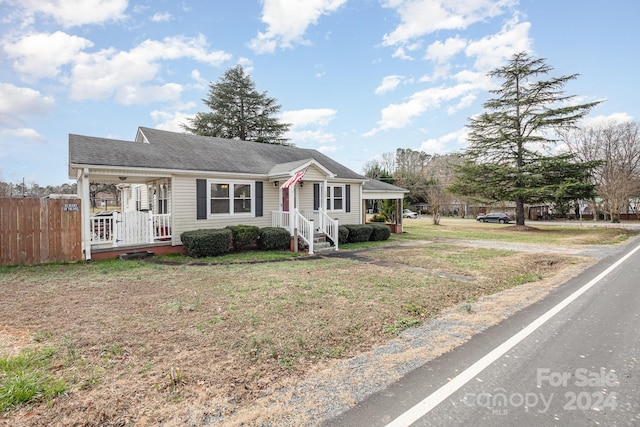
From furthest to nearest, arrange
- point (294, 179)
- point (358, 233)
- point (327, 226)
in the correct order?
point (358, 233) < point (327, 226) < point (294, 179)

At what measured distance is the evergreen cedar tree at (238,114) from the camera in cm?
3222

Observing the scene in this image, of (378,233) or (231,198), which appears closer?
(231,198)

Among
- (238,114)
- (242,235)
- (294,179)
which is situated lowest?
(242,235)

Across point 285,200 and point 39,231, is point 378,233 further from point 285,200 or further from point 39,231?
point 39,231

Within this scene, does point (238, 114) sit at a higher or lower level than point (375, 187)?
higher

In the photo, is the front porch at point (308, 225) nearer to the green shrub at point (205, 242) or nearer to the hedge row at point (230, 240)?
the hedge row at point (230, 240)

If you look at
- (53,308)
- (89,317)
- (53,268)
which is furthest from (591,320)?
(53,268)

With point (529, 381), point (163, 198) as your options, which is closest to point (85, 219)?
point (163, 198)

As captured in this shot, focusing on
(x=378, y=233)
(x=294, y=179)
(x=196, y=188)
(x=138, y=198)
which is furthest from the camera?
(x=138, y=198)

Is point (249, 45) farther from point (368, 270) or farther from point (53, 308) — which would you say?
point (53, 308)

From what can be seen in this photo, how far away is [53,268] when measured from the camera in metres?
8.37

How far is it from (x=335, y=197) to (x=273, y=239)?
16.3 feet

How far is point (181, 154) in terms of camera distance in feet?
41.4

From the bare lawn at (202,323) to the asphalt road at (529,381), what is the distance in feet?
2.81
